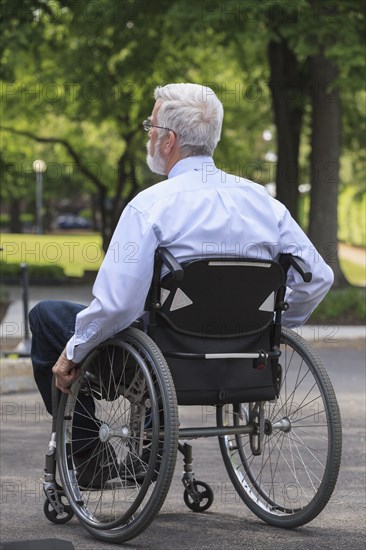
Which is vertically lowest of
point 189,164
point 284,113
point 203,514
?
point 203,514

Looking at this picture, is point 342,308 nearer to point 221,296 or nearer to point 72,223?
point 221,296

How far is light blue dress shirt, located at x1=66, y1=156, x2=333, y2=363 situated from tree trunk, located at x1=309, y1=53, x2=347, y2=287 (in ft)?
45.4

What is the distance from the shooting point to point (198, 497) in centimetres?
520

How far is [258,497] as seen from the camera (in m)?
5.13

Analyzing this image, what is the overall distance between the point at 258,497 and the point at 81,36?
18376mm

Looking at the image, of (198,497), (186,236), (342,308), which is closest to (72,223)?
(342,308)

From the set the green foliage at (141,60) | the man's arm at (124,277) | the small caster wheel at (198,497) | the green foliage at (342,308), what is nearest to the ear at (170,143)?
the man's arm at (124,277)

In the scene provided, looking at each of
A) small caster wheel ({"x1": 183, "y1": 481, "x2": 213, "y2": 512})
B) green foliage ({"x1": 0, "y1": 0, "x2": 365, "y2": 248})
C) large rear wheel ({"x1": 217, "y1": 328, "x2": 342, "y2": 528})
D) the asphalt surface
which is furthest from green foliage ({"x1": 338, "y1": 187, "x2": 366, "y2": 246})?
small caster wheel ({"x1": 183, "y1": 481, "x2": 213, "y2": 512})

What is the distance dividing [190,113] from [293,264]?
710mm

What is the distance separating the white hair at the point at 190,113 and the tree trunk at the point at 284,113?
1639cm

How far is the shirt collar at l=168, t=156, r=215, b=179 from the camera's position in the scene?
4.78 m

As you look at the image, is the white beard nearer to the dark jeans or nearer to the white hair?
the white hair

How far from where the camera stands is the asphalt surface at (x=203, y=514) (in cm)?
466

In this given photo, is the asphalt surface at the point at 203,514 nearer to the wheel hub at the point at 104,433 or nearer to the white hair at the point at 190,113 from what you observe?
the wheel hub at the point at 104,433
